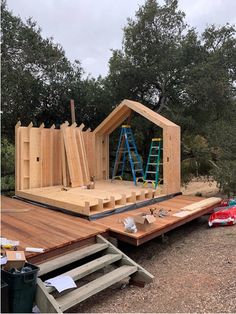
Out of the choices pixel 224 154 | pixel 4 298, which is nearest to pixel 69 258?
pixel 4 298

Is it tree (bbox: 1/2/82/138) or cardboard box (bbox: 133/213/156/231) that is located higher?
tree (bbox: 1/2/82/138)

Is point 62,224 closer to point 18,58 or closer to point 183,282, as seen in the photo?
point 183,282

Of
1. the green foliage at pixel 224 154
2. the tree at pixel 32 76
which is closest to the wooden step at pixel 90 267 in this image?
the green foliage at pixel 224 154

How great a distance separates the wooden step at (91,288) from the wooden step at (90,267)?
133 mm

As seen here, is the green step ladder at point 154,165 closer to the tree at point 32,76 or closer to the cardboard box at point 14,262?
the tree at point 32,76

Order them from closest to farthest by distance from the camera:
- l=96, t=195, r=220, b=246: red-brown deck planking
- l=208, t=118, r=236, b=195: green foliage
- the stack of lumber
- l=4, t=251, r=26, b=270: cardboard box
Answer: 1. l=4, t=251, r=26, b=270: cardboard box
2. l=96, t=195, r=220, b=246: red-brown deck planking
3. l=208, t=118, r=236, b=195: green foliage
4. the stack of lumber

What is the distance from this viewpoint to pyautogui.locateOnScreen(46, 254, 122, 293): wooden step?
9.97 ft

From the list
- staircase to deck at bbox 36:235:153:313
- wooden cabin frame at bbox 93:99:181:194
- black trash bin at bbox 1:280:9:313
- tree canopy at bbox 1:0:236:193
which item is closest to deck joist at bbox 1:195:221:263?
staircase to deck at bbox 36:235:153:313

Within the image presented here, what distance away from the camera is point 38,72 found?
8.34m

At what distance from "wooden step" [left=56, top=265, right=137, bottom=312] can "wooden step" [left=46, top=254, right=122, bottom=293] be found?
133 millimetres

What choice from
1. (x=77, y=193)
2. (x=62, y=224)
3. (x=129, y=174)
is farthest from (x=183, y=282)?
(x=129, y=174)

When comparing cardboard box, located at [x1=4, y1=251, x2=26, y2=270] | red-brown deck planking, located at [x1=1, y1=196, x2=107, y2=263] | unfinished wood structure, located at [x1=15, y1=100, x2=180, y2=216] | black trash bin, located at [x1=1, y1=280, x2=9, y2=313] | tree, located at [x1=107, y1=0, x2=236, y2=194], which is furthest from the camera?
tree, located at [x1=107, y1=0, x2=236, y2=194]

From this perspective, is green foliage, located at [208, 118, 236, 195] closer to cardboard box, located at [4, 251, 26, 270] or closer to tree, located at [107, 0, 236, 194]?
tree, located at [107, 0, 236, 194]

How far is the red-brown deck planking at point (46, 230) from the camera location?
332 centimetres
